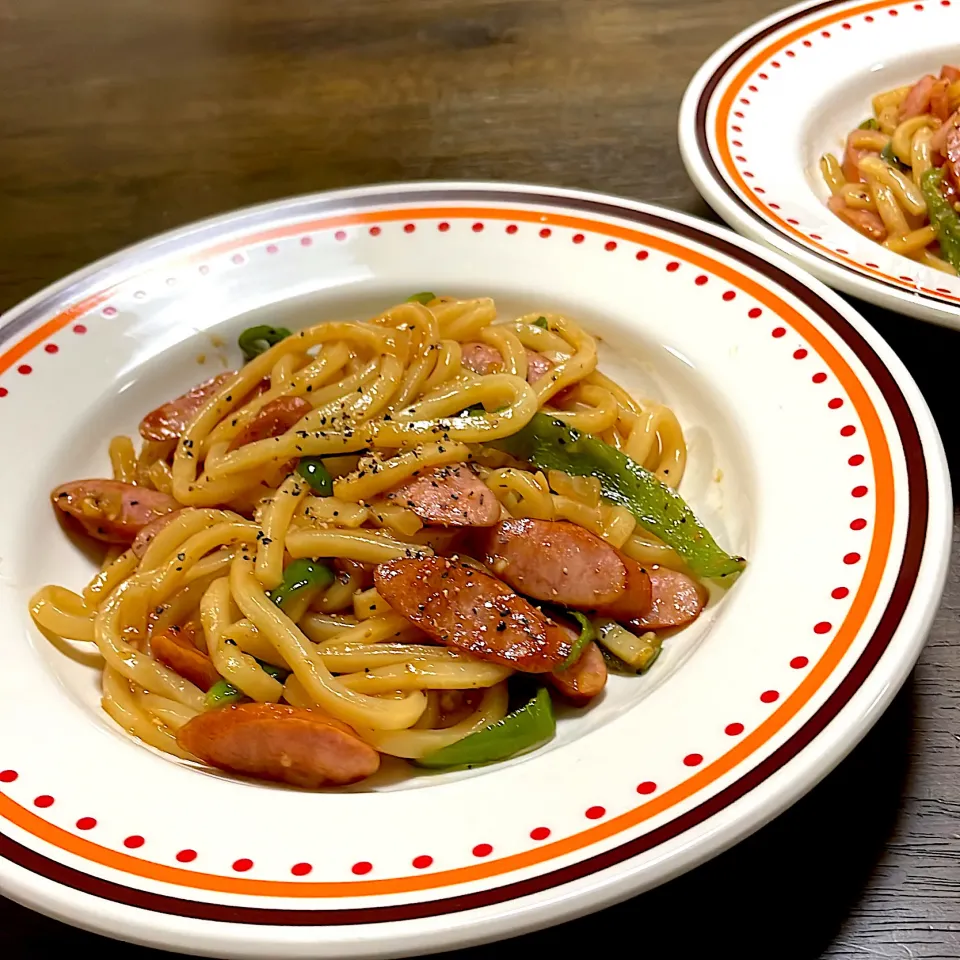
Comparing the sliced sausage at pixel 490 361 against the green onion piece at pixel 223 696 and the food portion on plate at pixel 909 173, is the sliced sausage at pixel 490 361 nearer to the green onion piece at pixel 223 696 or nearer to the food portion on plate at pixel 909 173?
the green onion piece at pixel 223 696

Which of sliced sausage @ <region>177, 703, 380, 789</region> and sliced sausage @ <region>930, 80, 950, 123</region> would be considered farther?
sliced sausage @ <region>930, 80, 950, 123</region>

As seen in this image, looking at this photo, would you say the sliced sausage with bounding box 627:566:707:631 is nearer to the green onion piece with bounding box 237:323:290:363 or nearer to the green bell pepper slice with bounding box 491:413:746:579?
the green bell pepper slice with bounding box 491:413:746:579

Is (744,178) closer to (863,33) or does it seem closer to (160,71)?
(863,33)

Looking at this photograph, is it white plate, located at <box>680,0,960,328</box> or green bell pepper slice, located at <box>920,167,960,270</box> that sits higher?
white plate, located at <box>680,0,960,328</box>

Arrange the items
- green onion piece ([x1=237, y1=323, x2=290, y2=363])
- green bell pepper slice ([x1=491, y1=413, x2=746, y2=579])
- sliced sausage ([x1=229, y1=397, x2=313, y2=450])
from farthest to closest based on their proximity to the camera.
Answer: green onion piece ([x1=237, y1=323, x2=290, y2=363]), sliced sausage ([x1=229, y1=397, x2=313, y2=450]), green bell pepper slice ([x1=491, y1=413, x2=746, y2=579])

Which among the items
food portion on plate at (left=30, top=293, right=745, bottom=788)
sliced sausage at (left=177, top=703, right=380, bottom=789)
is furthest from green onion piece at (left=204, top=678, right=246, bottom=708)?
sliced sausage at (left=177, top=703, right=380, bottom=789)

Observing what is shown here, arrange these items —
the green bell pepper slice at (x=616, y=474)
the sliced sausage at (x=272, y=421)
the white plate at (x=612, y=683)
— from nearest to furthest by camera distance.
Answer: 1. the white plate at (x=612, y=683)
2. the green bell pepper slice at (x=616, y=474)
3. the sliced sausage at (x=272, y=421)

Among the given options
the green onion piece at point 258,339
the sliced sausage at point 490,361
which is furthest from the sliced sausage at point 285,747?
the green onion piece at point 258,339

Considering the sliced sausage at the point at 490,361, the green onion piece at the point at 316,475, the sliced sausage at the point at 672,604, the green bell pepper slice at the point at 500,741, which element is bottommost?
the green bell pepper slice at the point at 500,741
